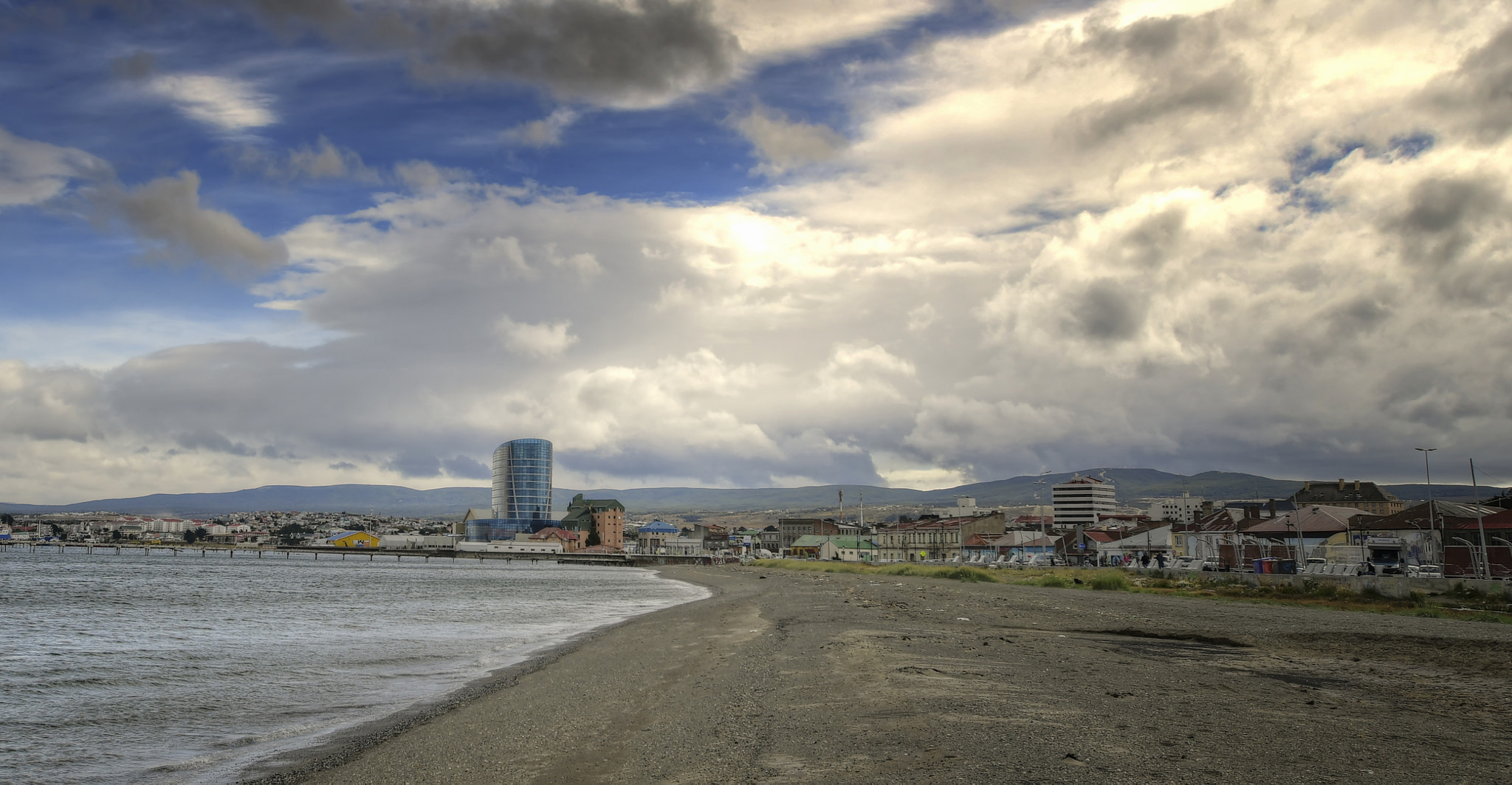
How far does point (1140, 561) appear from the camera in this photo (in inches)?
3546

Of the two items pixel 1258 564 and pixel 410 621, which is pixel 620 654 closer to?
pixel 410 621

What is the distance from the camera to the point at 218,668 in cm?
2492

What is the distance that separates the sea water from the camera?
589 inches

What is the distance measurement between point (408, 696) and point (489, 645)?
11.4 meters

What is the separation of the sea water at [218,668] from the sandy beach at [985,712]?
2.30 meters

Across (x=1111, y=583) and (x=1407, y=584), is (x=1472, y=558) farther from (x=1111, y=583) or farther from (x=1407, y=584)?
(x=1111, y=583)

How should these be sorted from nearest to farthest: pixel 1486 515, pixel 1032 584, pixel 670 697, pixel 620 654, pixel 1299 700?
1. pixel 1299 700
2. pixel 670 697
3. pixel 620 654
4. pixel 1486 515
5. pixel 1032 584

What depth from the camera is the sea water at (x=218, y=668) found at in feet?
49.1

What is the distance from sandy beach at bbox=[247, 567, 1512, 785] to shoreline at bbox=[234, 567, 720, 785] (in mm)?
96

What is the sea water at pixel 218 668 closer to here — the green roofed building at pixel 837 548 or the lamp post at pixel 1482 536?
the lamp post at pixel 1482 536

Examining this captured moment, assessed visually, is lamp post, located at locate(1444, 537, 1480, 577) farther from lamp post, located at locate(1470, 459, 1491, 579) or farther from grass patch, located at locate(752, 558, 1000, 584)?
grass patch, located at locate(752, 558, 1000, 584)

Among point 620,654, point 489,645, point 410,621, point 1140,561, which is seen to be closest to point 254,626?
point 410,621

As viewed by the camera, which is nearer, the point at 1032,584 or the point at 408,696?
the point at 408,696

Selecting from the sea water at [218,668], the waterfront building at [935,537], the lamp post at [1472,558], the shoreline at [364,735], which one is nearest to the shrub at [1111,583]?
the lamp post at [1472,558]
